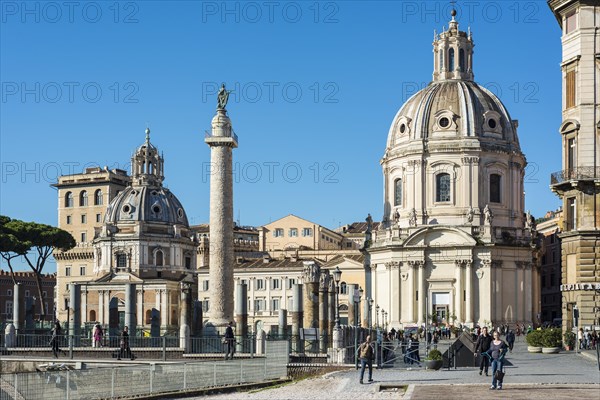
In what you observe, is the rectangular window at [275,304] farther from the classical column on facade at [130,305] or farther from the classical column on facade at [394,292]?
the classical column on facade at [130,305]

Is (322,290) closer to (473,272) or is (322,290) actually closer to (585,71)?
(585,71)

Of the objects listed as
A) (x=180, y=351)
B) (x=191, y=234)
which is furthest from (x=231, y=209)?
(x=191, y=234)

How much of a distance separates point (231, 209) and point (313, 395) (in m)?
35.2

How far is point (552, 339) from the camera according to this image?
4928 centimetres

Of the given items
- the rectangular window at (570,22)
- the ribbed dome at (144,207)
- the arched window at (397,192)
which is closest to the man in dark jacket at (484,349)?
the rectangular window at (570,22)

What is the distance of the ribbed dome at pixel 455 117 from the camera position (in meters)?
90.5

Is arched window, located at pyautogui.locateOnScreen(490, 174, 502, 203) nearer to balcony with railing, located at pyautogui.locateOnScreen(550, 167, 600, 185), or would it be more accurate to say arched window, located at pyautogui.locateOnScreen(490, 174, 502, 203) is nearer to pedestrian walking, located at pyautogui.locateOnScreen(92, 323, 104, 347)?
balcony with railing, located at pyautogui.locateOnScreen(550, 167, 600, 185)

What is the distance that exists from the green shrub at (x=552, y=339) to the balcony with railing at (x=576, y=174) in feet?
21.8

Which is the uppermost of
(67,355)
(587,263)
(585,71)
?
(585,71)

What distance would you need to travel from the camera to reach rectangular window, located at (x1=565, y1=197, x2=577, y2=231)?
165 ft

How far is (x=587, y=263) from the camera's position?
4869cm

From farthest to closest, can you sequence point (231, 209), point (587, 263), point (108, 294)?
1. point (108, 294)
2. point (231, 209)
3. point (587, 263)

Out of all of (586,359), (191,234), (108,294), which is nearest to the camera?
(586,359)

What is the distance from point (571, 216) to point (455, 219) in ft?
127
